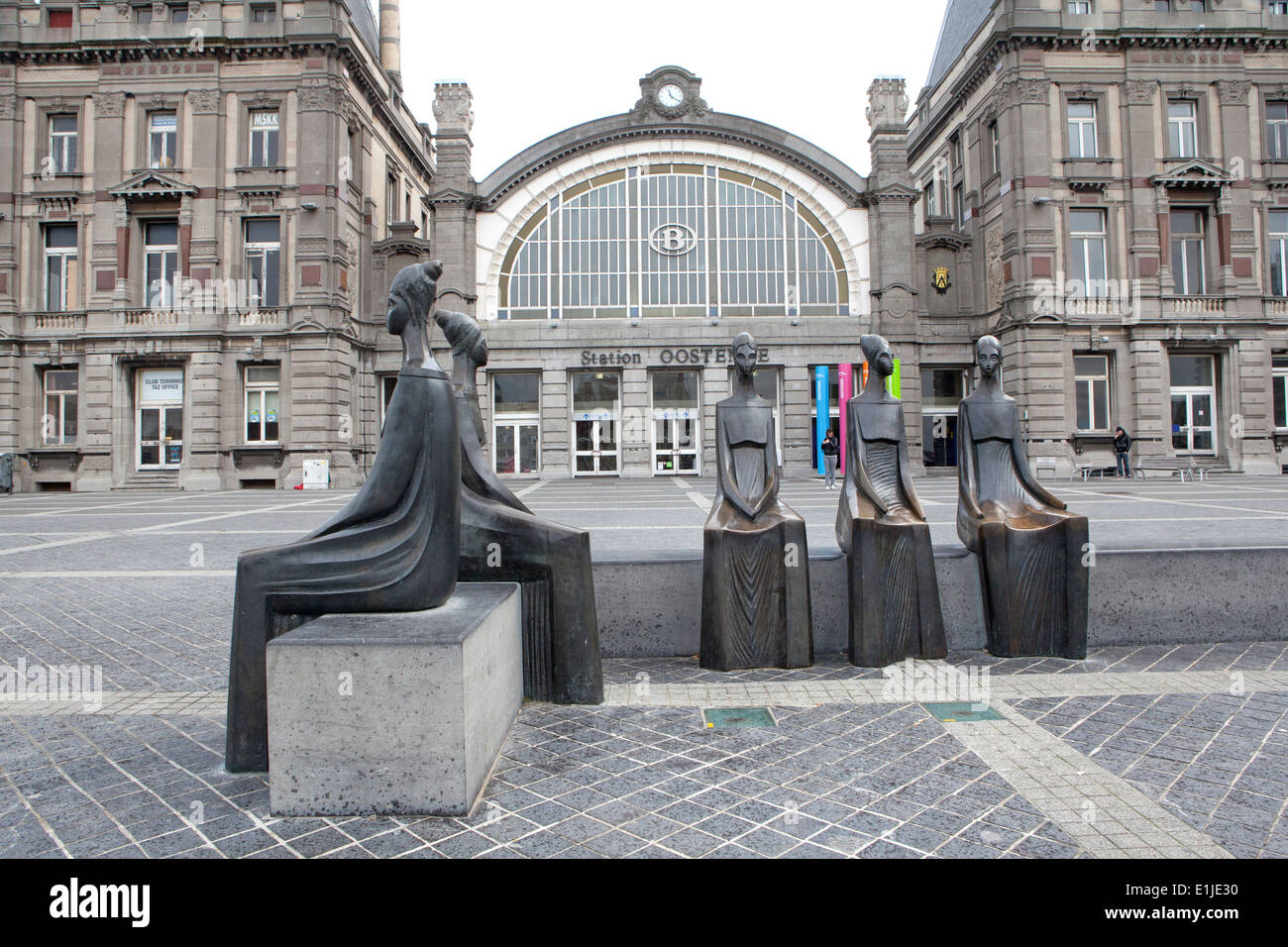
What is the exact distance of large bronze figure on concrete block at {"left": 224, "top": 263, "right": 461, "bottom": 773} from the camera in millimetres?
3910

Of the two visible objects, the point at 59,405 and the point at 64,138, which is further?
the point at 64,138

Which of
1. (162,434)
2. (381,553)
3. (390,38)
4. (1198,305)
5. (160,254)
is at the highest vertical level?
(390,38)

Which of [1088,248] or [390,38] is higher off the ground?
[390,38]

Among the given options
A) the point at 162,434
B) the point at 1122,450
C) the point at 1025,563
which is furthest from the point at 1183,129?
the point at 162,434

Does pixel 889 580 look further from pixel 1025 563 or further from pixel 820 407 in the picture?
pixel 820 407

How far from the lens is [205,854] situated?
3049mm

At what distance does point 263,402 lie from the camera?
28.8 meters

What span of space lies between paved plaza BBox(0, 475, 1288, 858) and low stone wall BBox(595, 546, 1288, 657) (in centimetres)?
19

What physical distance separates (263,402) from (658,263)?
611 inches

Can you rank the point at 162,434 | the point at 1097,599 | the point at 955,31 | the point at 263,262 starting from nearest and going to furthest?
1. the point at 1097,599
2. the point at 162,434
3. the point at 263,262
4. the point at 955,31

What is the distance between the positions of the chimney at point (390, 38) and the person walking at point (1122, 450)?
3280 centimetres

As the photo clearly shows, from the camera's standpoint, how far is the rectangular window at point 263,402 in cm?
2877
